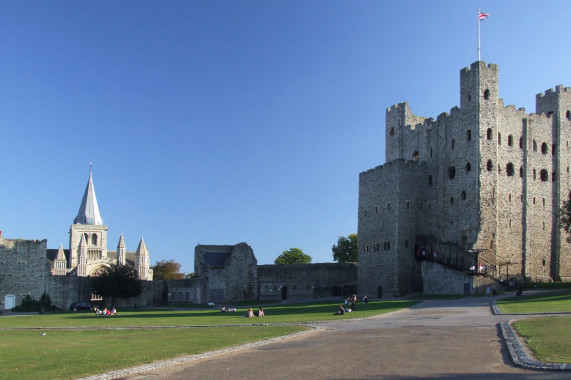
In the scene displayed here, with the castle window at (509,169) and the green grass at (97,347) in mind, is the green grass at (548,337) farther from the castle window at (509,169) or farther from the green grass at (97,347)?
the castle window at (509,169)

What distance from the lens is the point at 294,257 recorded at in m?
110

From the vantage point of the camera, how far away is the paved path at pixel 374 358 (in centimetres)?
1513

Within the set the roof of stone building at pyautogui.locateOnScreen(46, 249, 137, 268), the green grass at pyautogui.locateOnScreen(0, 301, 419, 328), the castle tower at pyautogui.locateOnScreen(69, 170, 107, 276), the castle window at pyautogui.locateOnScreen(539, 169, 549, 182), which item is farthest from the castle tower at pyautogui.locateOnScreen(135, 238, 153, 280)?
the castle window at pyautogui.locateOnScreen(539, 169, 549, 182)

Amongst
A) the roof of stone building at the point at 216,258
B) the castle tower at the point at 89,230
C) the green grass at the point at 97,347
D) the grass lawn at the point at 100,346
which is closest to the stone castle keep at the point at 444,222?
the roof of stone building at the point at 216,258

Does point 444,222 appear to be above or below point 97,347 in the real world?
above

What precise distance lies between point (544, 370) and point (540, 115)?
54203 mm

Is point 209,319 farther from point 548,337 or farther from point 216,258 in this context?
point 216,258

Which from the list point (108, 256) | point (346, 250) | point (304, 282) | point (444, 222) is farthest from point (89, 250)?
point (444, 222)

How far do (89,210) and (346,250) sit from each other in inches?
2326

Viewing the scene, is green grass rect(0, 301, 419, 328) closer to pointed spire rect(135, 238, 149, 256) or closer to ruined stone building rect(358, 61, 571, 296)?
ruined stone building rect(358, 61, 571, 296)

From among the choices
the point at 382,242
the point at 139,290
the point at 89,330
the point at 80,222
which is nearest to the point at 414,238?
the point at 382,242

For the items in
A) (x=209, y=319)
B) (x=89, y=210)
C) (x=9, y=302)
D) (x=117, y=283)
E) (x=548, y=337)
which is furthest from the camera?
(x=89, y=210)

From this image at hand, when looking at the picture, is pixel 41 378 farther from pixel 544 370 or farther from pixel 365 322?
pixel 365 322

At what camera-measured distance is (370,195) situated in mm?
65938
